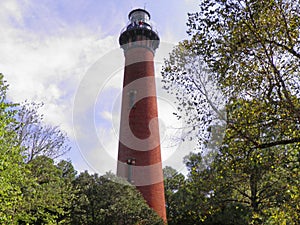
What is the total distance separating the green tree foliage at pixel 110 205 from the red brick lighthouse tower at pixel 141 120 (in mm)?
1254

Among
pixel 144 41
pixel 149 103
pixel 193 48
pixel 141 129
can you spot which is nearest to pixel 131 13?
pixel 144 41

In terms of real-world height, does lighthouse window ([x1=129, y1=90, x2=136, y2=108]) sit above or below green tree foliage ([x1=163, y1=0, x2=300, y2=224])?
above

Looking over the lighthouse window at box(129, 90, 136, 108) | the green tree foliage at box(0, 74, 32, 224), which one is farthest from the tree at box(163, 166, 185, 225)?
the green tree foliage at box(0, 74, 32, 224)

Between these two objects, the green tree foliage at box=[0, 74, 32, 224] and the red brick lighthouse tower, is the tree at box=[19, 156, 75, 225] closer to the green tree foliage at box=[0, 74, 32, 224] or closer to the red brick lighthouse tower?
the green tree foliage at box=[0, 74, 32, 224]

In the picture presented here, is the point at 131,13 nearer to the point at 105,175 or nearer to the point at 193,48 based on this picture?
the point at 105,175

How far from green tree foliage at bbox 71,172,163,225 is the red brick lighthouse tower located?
1254 millimetres

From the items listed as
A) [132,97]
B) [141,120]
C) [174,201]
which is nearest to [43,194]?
[141,120]

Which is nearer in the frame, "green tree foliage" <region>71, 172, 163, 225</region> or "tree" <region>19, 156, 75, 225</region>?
"tree" <region>19, 156, 75, 225</region>

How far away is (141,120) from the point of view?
71.5 ft

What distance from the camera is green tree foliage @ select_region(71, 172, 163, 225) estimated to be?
18.3m

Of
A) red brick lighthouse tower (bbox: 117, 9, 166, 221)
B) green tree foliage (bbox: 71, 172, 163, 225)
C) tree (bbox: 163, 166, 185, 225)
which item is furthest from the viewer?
tree (bbox: 163, 166, 185, 225)

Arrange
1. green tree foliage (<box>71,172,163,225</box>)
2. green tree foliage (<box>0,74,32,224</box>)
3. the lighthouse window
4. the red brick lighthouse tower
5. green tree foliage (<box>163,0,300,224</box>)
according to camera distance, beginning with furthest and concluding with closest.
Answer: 1. the lighthouse window
2. the red brick lighthouse tower
3. green tree foliage (<box>71,172,163,225</box>)
4. green tree foliage (<box>0,74,32,224</box>)
5. green tree foliage (<box>163,0,300,224</box>)

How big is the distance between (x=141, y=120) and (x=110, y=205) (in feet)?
21.4

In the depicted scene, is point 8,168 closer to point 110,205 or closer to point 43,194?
point 43,194
